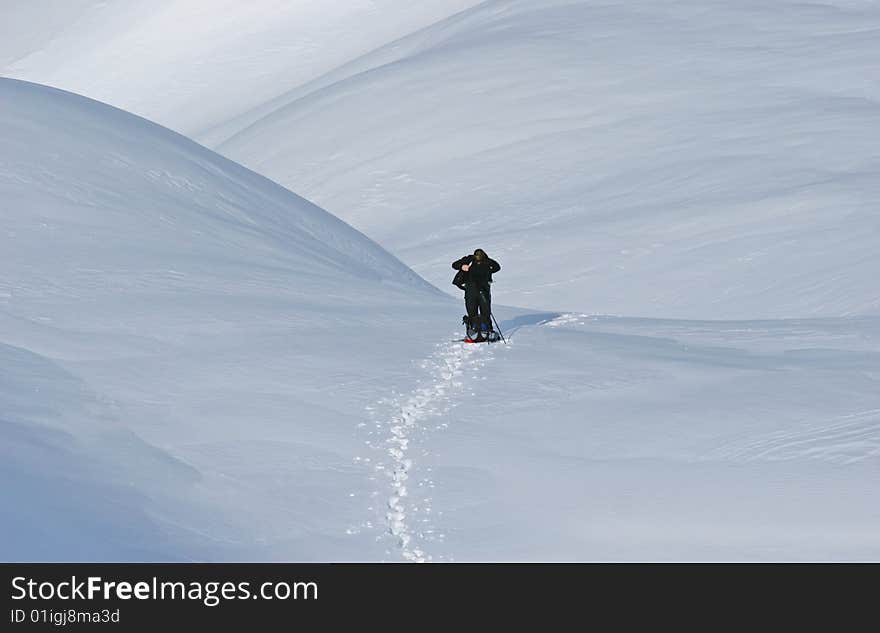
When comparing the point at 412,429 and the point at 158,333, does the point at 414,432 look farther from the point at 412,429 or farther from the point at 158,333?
the point at 158,333

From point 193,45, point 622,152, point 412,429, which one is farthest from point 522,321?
point 193,45

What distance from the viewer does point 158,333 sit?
13547 mm

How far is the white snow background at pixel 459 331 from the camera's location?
961 cm

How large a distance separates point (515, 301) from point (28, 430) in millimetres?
16828

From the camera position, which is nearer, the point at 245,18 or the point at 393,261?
the point at 393,261

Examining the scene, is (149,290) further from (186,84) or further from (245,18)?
(245,18)

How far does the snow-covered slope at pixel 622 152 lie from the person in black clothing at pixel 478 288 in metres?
8.84

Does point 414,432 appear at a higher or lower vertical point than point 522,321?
lower

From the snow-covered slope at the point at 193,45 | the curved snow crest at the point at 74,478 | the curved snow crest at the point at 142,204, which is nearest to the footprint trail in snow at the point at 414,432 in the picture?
the curved snow crest at the point at 74,478

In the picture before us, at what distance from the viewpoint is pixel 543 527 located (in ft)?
31.4

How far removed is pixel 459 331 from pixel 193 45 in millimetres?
49934

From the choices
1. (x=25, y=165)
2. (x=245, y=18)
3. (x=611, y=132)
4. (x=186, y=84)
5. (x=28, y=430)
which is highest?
(x=245, y=18)

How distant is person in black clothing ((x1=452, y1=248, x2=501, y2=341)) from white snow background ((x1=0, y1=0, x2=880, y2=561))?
41 cm
